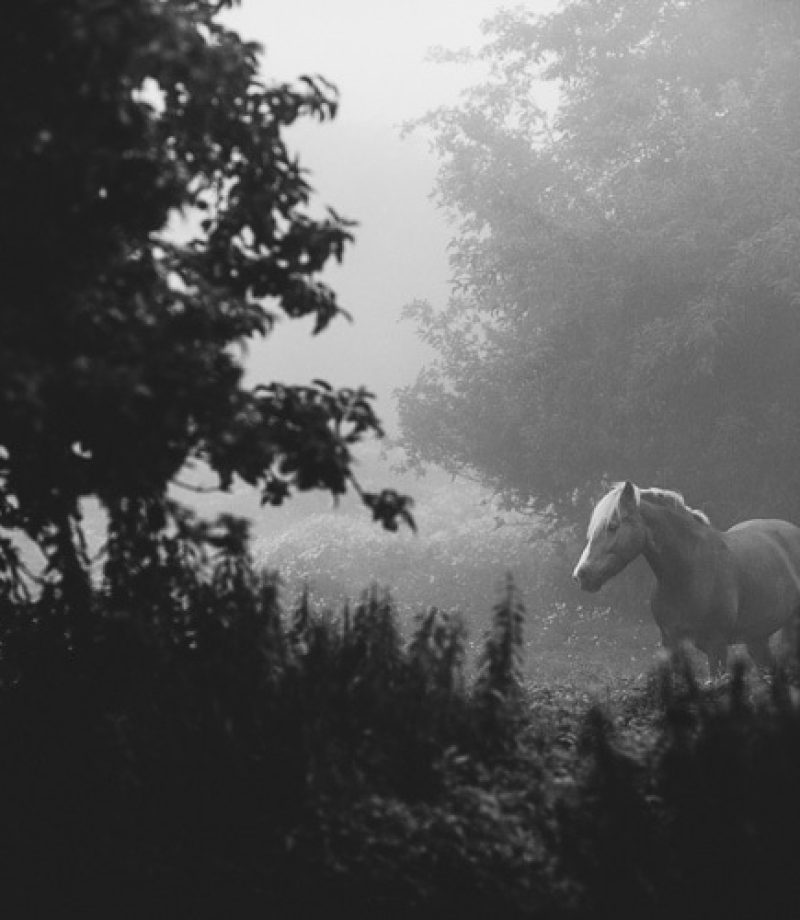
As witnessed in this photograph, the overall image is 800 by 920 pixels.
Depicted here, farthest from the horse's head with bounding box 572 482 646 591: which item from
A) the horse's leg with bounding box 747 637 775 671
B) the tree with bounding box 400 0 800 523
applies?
the tree with bounding box 400 0 800 523

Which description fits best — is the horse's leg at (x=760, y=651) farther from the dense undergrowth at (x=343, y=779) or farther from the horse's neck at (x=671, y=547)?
the dense undergrowth at (x=343, y=779)

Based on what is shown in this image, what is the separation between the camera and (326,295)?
6551 mm

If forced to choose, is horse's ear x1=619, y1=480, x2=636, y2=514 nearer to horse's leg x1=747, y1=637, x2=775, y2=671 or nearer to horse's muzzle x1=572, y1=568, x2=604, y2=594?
horse's muzzle x1=572, y1=568, x2=604, y2=594

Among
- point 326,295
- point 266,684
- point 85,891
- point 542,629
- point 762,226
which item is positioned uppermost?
point 762,226

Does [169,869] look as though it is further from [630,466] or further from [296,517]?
[296,517]

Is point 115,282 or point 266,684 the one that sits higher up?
point 115,282

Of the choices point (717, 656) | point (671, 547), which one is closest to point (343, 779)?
point (671, 547)

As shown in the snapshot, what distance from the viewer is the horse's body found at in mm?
12305

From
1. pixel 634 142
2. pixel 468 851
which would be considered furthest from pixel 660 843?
pixel 634 142

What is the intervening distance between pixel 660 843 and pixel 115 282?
325cm

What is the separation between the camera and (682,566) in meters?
12.6

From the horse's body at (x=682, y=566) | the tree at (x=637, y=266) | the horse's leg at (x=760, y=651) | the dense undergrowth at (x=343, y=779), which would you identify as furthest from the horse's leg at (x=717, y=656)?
the tree at (x=637, y=266)

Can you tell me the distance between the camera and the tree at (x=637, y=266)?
22.5 m

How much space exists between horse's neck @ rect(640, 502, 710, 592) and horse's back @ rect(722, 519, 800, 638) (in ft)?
3.02
